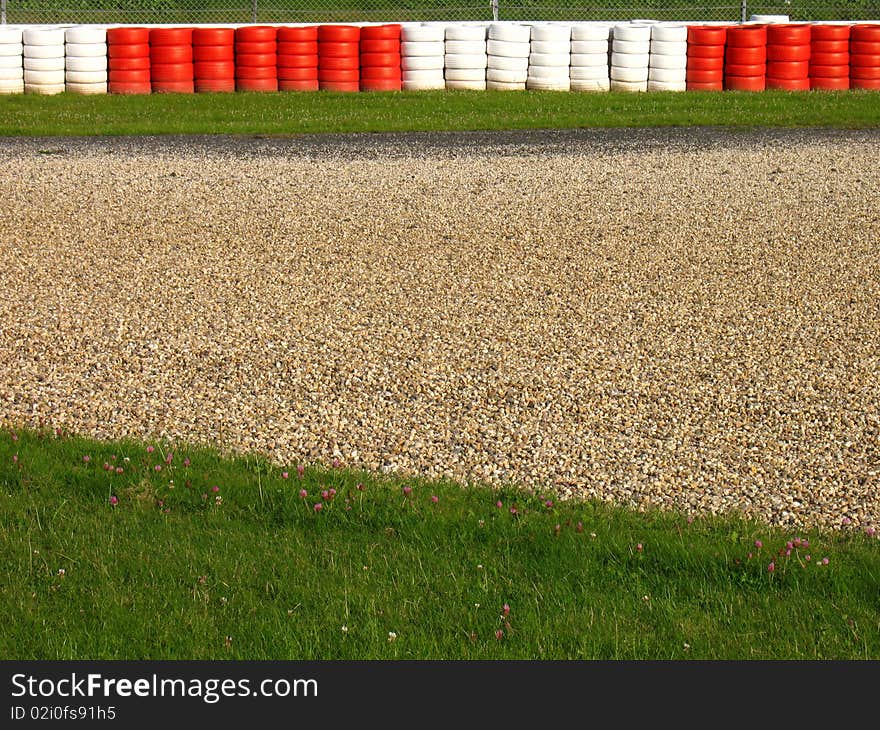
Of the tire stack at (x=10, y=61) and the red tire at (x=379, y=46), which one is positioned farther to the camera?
the red tire at (x=379, y=46)

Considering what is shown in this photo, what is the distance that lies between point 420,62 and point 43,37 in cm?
596

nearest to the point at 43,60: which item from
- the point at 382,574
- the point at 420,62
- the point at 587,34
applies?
the point at 420,62

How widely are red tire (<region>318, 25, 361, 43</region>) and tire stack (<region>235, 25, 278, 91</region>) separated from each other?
777 millimetres

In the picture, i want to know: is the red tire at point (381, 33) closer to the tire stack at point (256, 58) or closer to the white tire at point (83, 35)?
the tire stack at point (256, 58)

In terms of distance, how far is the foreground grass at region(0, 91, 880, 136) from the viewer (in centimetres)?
1736

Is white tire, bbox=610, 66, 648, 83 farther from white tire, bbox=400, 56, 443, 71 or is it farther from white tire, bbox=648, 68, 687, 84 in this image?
white tire, bbox=400, 56, 443, 71

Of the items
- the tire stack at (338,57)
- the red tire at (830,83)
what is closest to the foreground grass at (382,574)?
the tire stack at (338,57)

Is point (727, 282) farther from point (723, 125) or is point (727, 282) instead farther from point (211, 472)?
point (723, 125)

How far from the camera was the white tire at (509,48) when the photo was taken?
20547 mm

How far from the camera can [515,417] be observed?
7113 millimetres

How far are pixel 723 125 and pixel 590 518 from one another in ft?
42.2

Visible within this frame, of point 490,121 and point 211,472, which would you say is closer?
point 211,472

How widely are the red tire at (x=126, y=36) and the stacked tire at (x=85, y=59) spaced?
0.11m

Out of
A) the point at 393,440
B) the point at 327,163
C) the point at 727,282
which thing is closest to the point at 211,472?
the point at 393,440
